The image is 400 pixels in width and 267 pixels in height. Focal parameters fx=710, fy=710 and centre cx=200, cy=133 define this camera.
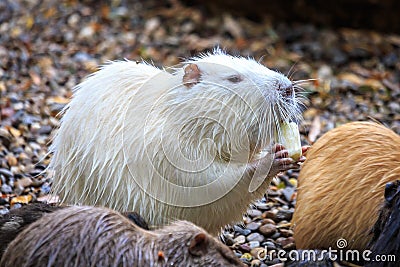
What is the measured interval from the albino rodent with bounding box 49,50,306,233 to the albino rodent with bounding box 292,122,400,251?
0.83 feet

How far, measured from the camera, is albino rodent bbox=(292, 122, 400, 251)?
4.03 m

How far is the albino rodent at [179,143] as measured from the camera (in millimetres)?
4078

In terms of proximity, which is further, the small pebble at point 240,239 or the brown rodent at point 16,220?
the small pebble at point 240,239

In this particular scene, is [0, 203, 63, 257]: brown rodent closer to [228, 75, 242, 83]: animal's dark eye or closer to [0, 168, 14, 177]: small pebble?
[228, 75, 242, 83]: animal's dark eye

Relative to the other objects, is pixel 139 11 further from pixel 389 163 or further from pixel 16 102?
pixel 389 163

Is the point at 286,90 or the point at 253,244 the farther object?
the point at 253,244

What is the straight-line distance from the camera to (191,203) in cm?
408

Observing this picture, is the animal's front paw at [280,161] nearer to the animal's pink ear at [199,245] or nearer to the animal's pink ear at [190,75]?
the animal's pink ear at [190,75]

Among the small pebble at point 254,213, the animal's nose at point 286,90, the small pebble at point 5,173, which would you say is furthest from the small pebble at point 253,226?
the small pebble at point 5,173

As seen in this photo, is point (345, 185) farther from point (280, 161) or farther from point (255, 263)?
point (255, 263)

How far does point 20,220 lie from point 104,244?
740 mm

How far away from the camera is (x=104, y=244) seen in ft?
10.6

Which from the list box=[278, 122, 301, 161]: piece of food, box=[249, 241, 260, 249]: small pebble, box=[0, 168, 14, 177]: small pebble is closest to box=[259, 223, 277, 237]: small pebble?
box=[249, 241, 260, 249]: small pebble

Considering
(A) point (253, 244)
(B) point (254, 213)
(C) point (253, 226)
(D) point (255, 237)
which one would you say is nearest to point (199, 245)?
(A) point (253, 244)
